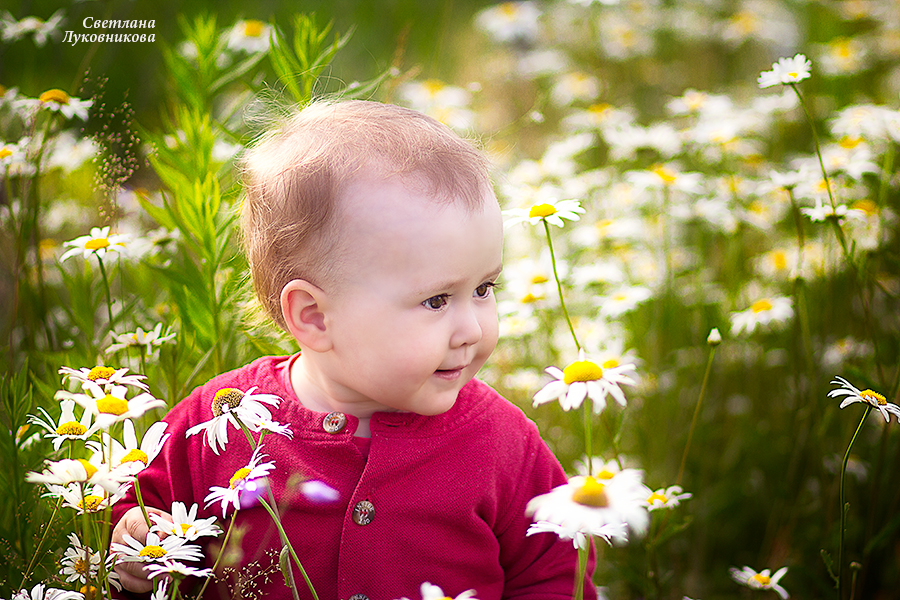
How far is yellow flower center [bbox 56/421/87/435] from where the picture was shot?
3.00ft

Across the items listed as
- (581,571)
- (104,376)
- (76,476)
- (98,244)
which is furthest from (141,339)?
(581,571)

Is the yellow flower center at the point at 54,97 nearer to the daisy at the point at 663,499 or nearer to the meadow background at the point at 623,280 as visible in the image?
the meadow background at the point at 623,280

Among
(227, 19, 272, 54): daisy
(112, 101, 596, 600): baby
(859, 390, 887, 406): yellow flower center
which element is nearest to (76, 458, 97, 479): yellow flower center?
(112, 101, 596, 600): baby

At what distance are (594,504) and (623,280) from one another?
1.50 meters

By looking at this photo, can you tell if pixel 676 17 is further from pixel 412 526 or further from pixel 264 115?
pixel 412 526

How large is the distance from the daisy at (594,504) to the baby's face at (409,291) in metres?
0.30

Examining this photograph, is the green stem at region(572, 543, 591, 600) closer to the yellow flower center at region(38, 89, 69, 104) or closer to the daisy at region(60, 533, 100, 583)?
the daisy at region(60, 533, 100, 583)

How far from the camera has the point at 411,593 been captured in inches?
40.5

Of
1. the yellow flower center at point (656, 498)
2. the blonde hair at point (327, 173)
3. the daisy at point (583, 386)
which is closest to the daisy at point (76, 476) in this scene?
the blonde hair at point (327, 173)

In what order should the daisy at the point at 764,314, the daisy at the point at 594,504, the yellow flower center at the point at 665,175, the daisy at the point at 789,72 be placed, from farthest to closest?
the yellow flower center at the point at 665,175 < the daisy at the point at 764,314 < the daisy at the point at 789,72 < the daisy at the point at 594,504

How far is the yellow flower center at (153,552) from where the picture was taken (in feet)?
2.91

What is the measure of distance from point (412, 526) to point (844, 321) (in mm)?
1530

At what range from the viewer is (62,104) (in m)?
1.41

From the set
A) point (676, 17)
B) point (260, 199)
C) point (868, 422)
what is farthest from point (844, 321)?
point (676, 17)
